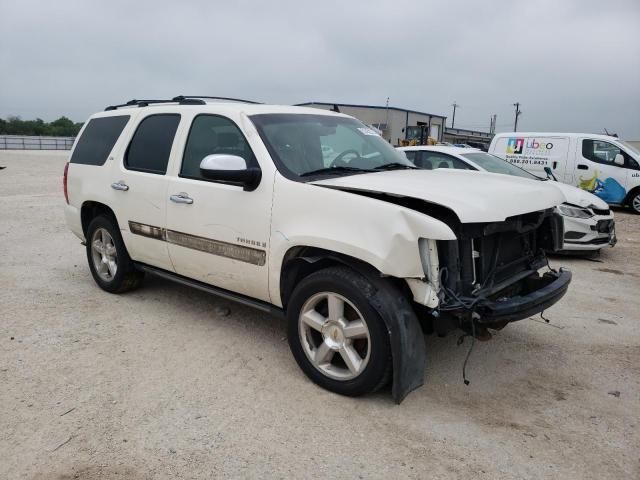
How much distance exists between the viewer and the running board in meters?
3.84

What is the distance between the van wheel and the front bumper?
34.6ft

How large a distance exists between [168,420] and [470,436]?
1776 millimetres

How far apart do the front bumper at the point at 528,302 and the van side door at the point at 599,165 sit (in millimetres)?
9774

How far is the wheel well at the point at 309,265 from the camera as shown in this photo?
3.21 metres

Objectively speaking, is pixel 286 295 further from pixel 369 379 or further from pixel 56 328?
pixel 56 328

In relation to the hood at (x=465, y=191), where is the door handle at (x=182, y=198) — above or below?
below

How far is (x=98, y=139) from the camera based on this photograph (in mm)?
5387

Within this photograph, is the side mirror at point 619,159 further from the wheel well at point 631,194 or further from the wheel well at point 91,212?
the wheel well at point 91,212

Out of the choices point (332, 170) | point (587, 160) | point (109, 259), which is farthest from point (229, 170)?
point (587, 160)

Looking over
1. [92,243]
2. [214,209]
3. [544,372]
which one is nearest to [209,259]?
[214,209]

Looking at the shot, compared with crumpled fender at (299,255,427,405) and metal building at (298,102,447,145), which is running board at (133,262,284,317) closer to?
crumpled fender at (299,255,427,405)

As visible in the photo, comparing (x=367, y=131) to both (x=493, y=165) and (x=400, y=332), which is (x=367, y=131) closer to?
(x=400, y=332)

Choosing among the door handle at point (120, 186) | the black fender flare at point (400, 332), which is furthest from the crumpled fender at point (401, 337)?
the door handle at point (120, 186)

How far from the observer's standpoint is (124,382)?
11.6 ft
